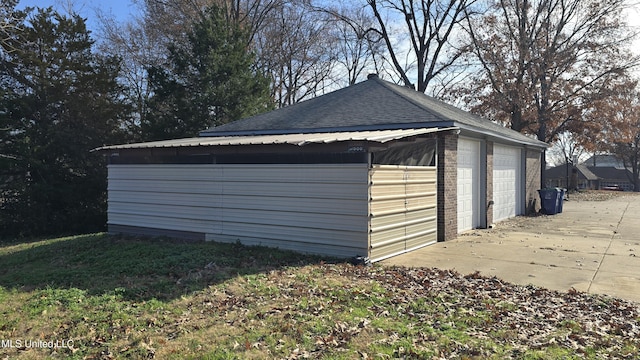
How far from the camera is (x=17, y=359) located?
4359 millimetres

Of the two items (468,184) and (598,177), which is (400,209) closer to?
(468,184)

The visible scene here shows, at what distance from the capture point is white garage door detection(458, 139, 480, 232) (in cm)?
1222

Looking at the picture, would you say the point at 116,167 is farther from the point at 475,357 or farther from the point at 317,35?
the point at 317,35

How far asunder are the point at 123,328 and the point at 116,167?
7.97 m

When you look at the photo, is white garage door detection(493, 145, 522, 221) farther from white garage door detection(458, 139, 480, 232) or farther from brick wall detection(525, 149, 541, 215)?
white garage door detection(458, 139, 480, 232)

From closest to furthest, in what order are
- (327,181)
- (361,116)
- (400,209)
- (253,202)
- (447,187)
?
(327,181) < (400,209) < (253,202) < (447,187) < (361,116)

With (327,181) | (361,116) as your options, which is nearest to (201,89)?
(361,116)

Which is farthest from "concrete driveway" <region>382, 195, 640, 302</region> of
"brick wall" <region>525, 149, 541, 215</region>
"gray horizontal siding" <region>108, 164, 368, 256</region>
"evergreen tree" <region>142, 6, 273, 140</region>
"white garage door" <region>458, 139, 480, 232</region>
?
"evergreen tree" <region>142, 6, 273, 140</region>

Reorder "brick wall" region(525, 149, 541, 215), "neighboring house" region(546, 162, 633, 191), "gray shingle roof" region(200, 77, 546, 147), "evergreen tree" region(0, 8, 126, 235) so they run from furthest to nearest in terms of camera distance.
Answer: "neighboring house" region(546, 162, 633, 191) → "brick wall" region(525, 149, 541, 215) → "evergreen tree" region(0, 8, 126, 235) → "gray shingle roof" region(200, 77, 546, 147)

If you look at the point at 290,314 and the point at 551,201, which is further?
the point at 551,201

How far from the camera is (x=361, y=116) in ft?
40.3

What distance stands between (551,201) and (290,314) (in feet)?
51.9

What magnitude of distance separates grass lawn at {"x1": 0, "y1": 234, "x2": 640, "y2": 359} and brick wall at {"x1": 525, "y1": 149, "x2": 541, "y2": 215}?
1210 cm

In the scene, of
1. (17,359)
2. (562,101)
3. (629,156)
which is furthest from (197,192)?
(629,156)
